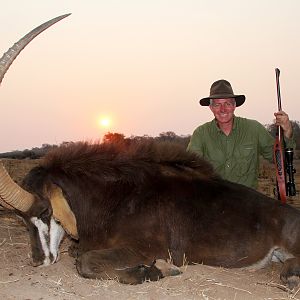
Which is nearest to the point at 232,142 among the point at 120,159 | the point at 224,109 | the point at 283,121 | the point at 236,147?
the point at 236,147

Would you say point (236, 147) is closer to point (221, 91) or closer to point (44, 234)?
point (221, 91)

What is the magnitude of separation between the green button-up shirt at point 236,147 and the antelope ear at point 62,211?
278 centimetres

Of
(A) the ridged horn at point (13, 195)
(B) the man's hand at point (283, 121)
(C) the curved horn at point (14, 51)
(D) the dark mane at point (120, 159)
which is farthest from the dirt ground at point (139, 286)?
(B) the man's hand at point (283, 121)

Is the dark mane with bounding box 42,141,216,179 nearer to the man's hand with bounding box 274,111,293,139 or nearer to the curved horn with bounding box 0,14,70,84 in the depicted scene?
the curved horn with bounding box 0,14,70,84

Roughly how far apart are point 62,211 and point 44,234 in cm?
31

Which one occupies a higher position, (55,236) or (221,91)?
(221,91)

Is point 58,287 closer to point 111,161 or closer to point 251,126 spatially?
point 111,161

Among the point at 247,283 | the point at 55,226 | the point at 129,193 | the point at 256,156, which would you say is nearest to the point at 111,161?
the point at 129,193

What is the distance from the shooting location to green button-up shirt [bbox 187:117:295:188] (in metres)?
7.13

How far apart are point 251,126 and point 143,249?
3265 millimetres

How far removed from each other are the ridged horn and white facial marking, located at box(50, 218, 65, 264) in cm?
32

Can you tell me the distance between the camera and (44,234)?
15.6 ft

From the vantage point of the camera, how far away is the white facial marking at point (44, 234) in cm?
473

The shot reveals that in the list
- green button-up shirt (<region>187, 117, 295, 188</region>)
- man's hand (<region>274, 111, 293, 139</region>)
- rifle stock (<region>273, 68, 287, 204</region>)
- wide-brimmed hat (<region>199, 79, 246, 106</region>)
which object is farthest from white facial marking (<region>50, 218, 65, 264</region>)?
man's hand (<region>274, 111, 293, 139</region>)
